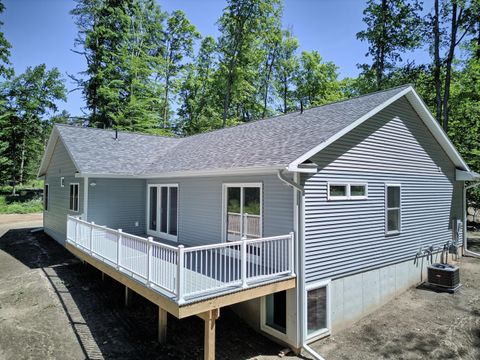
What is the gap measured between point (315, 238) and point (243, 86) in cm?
2128

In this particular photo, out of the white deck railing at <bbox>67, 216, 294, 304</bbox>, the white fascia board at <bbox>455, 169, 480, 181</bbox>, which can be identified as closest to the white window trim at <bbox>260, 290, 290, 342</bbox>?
the white deck railing at <bbox>67, 216, 294, 304</bbox>

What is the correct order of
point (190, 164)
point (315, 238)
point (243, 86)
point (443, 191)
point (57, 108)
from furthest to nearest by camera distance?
point (57, 108)
point (243, 86)
point (443, 191)
point (190, 164)
point (315, 238)

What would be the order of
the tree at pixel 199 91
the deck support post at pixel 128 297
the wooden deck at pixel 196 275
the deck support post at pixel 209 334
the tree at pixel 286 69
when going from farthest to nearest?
the tree at pixel 286 69, the tree at pixel 199 91, the deck support post at pixel 128 297, the deck support post at pixel 209 334, the wooden deck at pixel 196 275

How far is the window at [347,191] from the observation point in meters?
7.56

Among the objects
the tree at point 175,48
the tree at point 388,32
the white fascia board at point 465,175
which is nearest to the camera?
the white fascia board at point 465,175

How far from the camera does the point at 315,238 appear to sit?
7074 mm

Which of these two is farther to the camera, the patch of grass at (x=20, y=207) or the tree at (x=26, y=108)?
the tree at (x=26, y=108)

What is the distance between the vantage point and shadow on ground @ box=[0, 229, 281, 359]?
6.74 metres

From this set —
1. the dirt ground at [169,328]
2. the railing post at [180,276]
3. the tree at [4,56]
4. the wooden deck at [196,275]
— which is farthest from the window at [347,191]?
the tree at [4,56]

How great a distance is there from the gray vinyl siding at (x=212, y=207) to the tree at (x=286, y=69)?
880 inches

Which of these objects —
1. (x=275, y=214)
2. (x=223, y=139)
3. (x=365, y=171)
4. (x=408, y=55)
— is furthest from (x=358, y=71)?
(x=275, y=214)

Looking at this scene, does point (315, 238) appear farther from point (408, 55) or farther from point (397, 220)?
point (408, 55)

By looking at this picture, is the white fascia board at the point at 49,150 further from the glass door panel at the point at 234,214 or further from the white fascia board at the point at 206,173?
the glass door panel at the point at 234,214

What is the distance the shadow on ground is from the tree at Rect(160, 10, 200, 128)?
2100 centimetres
